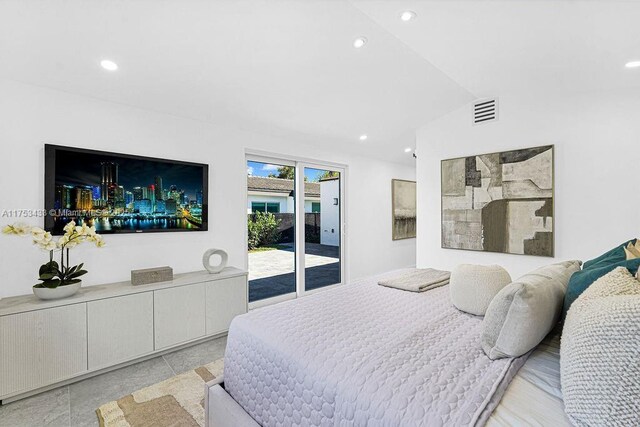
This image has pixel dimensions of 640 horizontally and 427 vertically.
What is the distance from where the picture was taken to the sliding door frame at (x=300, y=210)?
3.87 m

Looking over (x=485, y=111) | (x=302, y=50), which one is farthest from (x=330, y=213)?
(x=302, y=50)

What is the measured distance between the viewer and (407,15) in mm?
2139

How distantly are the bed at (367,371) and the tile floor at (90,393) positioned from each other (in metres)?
1.02

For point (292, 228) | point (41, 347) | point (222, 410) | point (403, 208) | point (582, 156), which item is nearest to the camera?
point (222, 410)

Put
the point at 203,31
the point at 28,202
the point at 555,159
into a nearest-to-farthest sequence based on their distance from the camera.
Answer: the point at 203,31 < the point at 28,202 < the point at 555,159

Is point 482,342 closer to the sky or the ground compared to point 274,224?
closer to the ground

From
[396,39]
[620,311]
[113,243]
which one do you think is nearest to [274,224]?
[113,243]

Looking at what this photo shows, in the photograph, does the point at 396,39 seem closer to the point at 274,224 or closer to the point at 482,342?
the point at 482,342

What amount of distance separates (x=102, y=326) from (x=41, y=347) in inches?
13.8

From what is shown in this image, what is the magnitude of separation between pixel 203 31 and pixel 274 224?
2498 mm

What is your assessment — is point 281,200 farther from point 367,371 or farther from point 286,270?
point 367,371

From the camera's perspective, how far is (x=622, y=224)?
2783 millimetres

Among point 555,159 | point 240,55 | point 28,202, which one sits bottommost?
point 28,202

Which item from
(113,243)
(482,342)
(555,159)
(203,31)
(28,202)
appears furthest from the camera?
(555,159)
